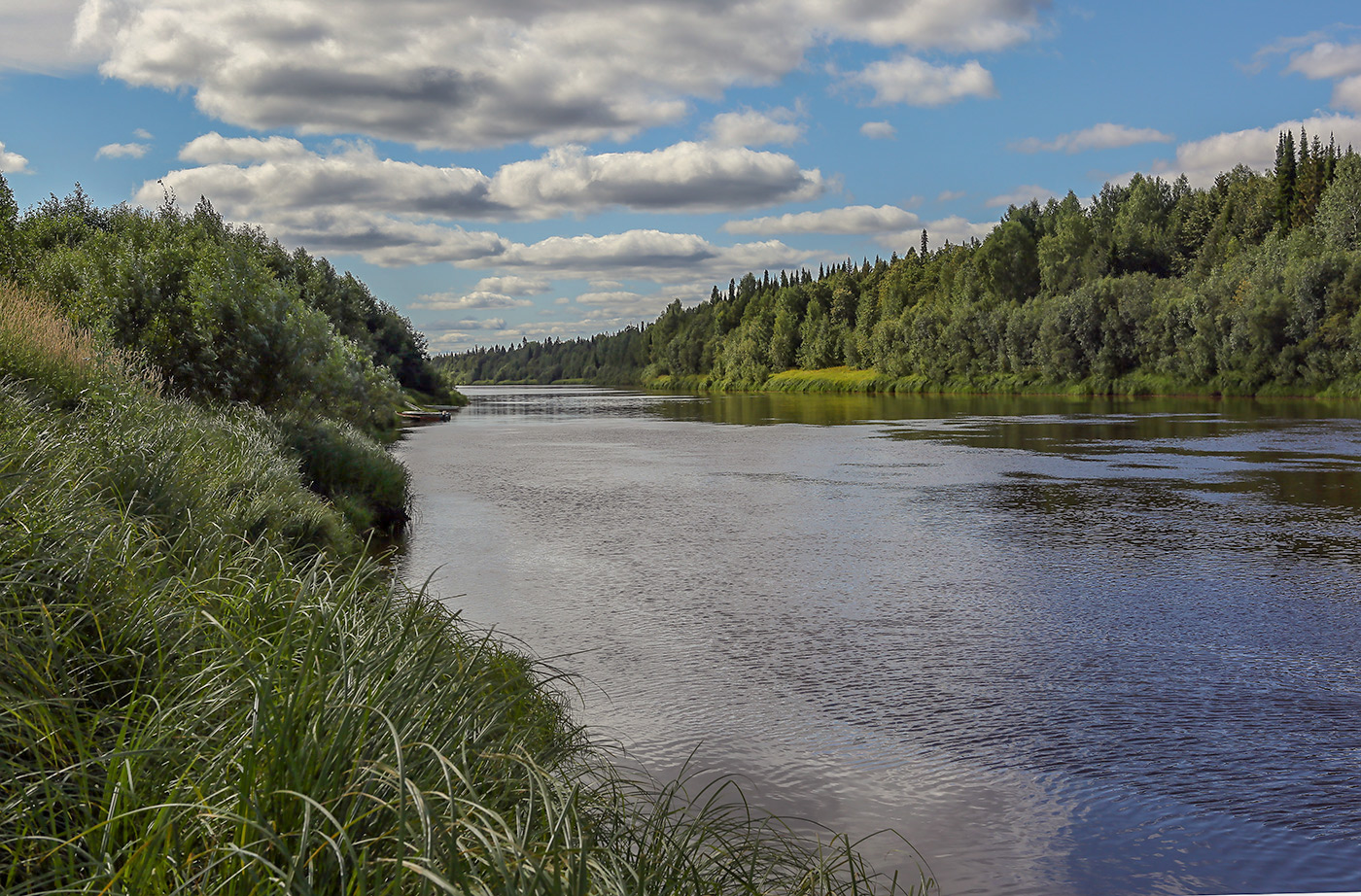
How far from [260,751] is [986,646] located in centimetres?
912

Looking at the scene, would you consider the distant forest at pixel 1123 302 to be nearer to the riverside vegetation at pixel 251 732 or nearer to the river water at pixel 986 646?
the river water at pixel 986 646

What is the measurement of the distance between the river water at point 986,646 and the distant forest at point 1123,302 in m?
42.9

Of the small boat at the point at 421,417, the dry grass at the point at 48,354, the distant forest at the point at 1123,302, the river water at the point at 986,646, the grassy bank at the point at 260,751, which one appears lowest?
the river water at the point at 986,646

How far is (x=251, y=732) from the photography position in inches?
152

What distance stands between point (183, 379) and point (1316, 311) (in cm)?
6511

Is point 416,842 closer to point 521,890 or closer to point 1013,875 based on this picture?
point 521,890

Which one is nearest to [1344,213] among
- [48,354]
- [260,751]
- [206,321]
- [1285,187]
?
[1285,187]

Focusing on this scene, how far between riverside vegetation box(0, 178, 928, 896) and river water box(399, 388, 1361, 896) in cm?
107

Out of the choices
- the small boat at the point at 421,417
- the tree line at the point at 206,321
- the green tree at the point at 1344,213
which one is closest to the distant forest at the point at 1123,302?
the green tree at the point at 1344,213

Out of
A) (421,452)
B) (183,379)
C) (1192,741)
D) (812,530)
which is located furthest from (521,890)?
(421,452)

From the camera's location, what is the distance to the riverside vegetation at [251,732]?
344 centimetres

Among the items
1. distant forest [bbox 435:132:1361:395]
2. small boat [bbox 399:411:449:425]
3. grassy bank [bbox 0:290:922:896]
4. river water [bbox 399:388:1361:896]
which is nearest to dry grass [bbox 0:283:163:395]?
grassy bank [bbox 0:290:922:896]

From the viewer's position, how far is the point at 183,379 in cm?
2473

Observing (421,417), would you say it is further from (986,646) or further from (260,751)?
(260,751)
